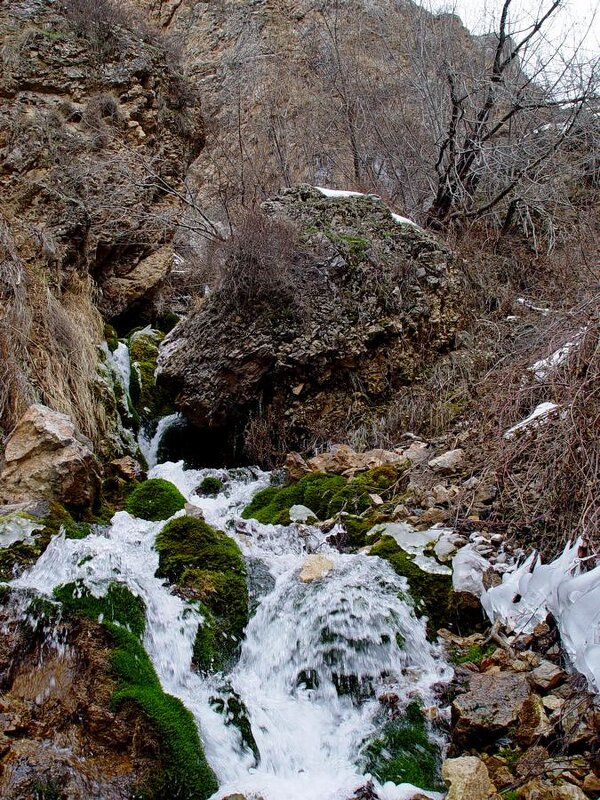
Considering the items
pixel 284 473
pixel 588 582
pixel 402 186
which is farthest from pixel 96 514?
pixel 402 186

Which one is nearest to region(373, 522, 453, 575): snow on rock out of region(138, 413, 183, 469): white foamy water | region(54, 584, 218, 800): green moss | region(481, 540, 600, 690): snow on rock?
region(481, 540, 600, 690): snow on rock

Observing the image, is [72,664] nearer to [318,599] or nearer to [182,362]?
[318,599]

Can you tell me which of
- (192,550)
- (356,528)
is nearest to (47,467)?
(192,550)

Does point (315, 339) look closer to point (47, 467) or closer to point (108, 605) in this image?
point (47, 467)

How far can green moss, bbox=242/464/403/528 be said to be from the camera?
4.43 m

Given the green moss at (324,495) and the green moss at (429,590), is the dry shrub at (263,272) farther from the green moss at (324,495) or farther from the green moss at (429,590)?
the green moss at (429,590)

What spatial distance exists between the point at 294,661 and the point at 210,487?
103 inches

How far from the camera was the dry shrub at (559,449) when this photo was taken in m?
2.87

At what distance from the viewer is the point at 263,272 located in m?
6.37

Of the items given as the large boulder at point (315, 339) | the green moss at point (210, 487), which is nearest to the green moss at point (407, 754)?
the green moss at point (210, 487)

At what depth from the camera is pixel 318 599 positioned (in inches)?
128

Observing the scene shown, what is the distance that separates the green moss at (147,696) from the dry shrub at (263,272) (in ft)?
12.5

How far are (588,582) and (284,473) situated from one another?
3233 millimetres

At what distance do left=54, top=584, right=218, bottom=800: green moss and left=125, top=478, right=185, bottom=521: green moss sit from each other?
1.51 m
